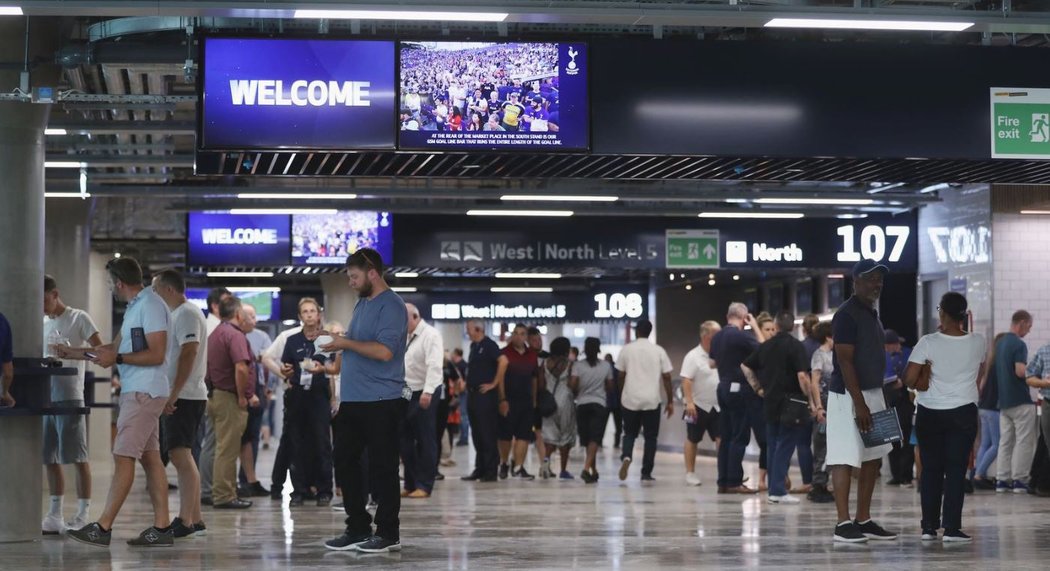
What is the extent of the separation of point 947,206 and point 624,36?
793 cm

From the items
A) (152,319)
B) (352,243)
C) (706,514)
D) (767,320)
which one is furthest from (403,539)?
(352,243)

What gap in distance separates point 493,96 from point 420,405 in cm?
369

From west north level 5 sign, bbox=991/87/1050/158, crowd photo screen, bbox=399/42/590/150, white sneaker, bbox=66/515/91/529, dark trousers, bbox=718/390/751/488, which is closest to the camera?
crowd photo screen, bbox=399/42/590/150

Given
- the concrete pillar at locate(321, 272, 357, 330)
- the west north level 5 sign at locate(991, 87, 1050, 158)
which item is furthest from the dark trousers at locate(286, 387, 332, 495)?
the concrete pillar at locate(321, 272, 357, 330)

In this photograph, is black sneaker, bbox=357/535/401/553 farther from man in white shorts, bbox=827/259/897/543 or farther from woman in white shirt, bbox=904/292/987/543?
woman in white shirt, bbox=904/292/987/543

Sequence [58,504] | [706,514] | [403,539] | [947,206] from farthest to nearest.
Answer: [947,206], [706,514], [58,504], [403,539]

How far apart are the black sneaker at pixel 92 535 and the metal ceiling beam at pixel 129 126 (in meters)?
4.82

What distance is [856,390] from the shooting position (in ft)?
27.2

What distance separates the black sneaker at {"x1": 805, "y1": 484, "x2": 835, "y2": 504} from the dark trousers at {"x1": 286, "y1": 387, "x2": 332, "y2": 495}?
4.14m

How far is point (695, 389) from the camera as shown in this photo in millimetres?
15102

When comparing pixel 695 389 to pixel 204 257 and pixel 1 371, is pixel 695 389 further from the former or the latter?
pixel 1 371

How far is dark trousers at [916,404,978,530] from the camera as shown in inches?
337

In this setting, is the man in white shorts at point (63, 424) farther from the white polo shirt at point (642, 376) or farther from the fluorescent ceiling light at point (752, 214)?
the fluorescent ceiling light at point (752, 214)

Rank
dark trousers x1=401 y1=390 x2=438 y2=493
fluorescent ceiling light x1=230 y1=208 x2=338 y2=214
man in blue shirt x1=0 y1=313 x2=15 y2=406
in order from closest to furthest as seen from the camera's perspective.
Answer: man in blue shirt x1=0 y1=313 x2=15 y2=406
dark trousers x1=401 y1=390 x2=438 y2=493
fluorescent ceiling light x1=230 y1=208 x2=338 y2=214
